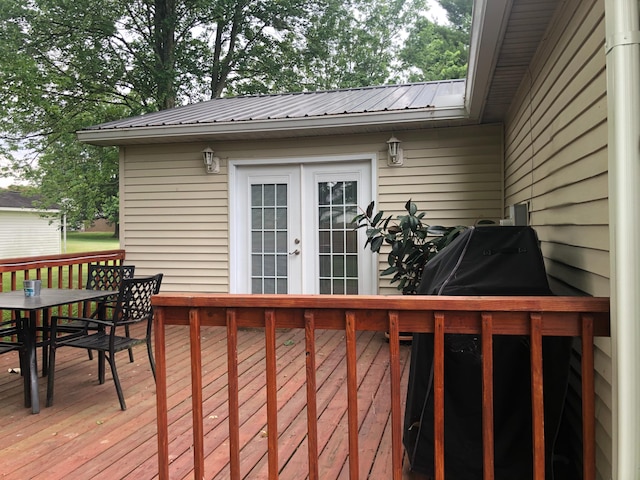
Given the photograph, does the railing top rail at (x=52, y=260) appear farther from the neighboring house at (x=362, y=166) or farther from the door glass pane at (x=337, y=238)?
the door glass pane at (x=337, y=238)

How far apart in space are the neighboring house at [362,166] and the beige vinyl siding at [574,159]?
0.01 metres

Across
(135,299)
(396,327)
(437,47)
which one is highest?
(437,47)

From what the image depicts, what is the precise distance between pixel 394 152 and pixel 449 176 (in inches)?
25.7

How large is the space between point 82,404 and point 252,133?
314 cm

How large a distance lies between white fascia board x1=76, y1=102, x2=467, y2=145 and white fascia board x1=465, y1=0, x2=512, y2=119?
0.73 meters

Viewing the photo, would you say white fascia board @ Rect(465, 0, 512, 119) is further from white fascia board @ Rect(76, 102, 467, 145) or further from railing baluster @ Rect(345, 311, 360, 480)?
railing baluster @ Rect(345, 311, 360, 480)

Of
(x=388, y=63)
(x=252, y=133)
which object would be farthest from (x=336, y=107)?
(x=388, y=63)

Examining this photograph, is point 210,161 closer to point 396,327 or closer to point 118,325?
point 118,325

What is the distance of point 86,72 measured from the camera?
11336mm

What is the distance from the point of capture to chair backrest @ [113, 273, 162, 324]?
119 inches

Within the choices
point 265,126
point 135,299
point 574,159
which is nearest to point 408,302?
point 574,159

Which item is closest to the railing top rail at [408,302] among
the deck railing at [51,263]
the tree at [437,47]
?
the deck railing at [51,263]

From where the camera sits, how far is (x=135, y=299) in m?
3.22

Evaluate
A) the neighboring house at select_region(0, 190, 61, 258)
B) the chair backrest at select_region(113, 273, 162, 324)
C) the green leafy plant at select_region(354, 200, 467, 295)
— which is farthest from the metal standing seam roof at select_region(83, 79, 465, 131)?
the neighboring house at select_region(0, 190, 61, 258)
